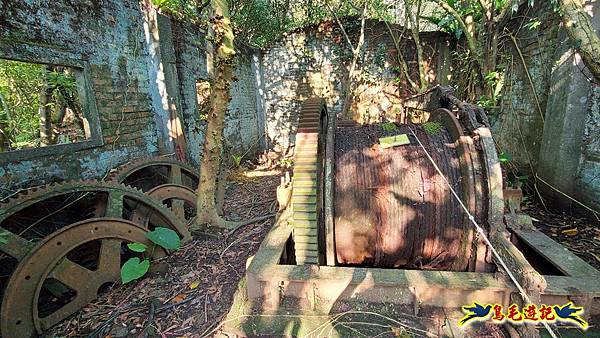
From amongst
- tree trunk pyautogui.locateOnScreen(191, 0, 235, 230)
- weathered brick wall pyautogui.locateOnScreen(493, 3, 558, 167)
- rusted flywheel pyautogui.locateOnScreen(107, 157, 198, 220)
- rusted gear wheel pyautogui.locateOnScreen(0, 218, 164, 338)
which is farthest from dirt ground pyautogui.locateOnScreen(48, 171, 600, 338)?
weathered brick wall pyautogui.locateOnScreen(493, 3, 558, 167)

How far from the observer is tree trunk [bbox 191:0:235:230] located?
12.0 feet

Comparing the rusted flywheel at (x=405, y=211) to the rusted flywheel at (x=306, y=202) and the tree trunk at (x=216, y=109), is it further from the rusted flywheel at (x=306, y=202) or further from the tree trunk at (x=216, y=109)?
the tree trunk at (x=216, y=109)

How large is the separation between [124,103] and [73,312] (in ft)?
10.9

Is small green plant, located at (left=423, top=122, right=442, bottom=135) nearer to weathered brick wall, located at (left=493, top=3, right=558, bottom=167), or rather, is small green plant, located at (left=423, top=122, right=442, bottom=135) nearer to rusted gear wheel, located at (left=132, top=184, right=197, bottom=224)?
weathered brick wall, located at (left=493, top=3, right=558, bottom=167)

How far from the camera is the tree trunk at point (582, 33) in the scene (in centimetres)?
219

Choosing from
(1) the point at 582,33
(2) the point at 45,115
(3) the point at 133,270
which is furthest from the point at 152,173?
(1) the point at 582,33

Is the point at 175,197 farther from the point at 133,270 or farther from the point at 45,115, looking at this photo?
the point at 45,115

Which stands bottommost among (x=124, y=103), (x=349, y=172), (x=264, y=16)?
(x=349, y=172)

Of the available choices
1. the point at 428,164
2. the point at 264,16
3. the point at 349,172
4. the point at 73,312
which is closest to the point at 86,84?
the point at 73,312

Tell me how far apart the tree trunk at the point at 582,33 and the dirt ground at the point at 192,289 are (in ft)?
7.05

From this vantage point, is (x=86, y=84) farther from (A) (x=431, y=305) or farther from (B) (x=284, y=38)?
(B) (x=284, y=38)

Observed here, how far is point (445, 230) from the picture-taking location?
260 centimetres

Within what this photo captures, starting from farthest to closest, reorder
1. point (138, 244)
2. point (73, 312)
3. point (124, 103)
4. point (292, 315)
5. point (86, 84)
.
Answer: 1. point (124, 103)
2. point (86, 84)
3. point (138, 244)
4. point (73, 312)
5. point (292, 315)

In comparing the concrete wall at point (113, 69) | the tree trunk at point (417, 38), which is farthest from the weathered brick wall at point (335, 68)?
the concrete wall at point (113, 69)
